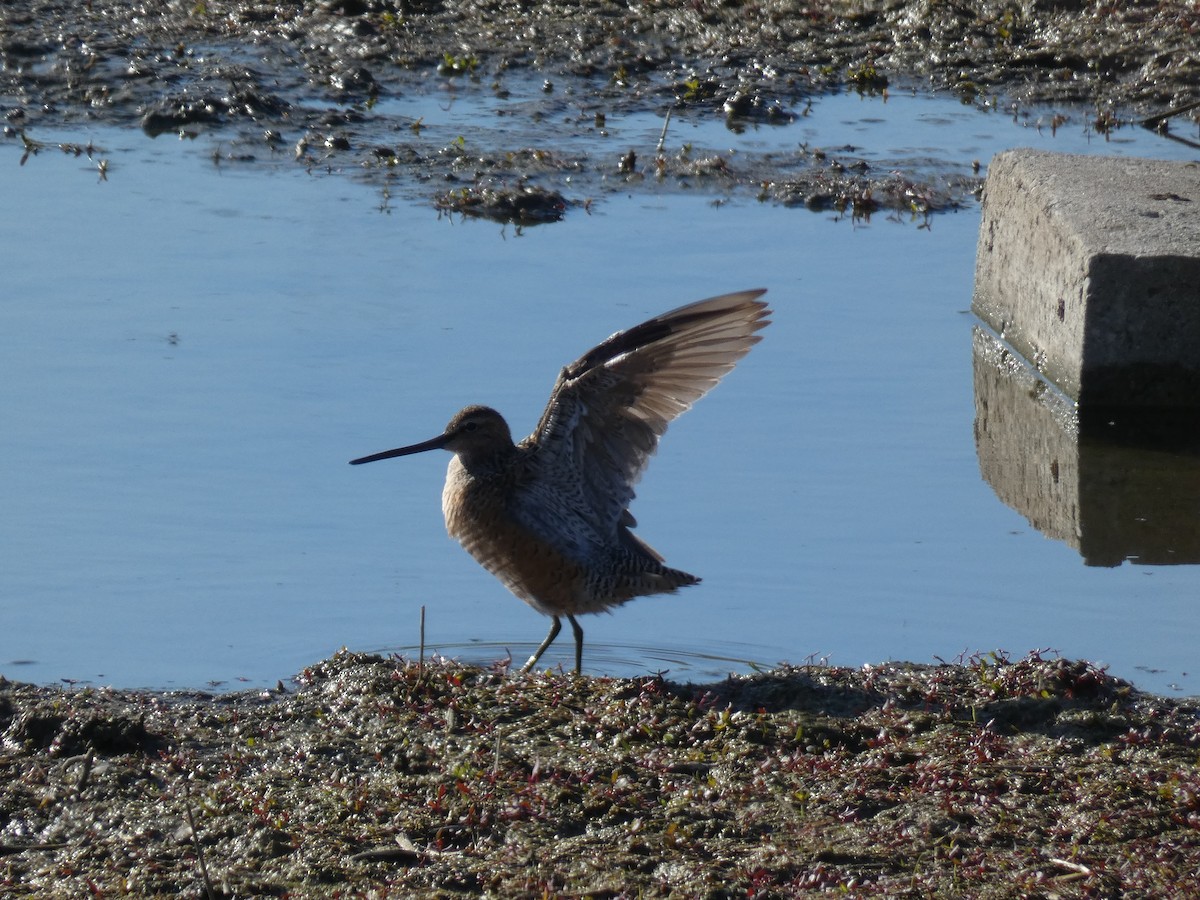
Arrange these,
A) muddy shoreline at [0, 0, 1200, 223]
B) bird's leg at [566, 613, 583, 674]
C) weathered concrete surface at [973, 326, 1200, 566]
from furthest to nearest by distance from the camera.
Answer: muddy shoreline at [0, 0, 1200, 223], weathered concrete surface at [973, 326, 1200, 566], bird's leg at [566, 613, 583, 674]

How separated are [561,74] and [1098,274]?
18.6 ft

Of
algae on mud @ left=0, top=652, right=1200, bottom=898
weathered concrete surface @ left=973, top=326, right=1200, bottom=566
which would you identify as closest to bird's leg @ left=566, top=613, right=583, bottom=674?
algae on mud @ left=0, top=652, right=1200, bottom=898

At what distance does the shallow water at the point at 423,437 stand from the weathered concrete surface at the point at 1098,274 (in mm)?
437

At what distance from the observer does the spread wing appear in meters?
5.26

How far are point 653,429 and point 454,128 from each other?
19.1 ft

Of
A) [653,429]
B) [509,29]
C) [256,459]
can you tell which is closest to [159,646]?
[256,459]

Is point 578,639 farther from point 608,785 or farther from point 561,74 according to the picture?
point 561,74

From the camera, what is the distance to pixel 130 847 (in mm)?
3779

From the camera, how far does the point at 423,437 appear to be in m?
6.43

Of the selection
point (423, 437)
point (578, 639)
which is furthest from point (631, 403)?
point (423, 437)

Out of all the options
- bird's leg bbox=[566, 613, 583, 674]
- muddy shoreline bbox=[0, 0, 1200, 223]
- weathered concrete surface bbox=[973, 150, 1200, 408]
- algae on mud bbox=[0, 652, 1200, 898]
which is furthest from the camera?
muddy shoreline bbox=[0, 0, 1200, 223]

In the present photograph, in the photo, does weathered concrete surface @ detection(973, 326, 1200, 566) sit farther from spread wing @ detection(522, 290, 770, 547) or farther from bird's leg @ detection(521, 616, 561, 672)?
bird's leg @ detection(521, 616, 561, 672)

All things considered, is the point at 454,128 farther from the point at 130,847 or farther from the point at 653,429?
the point at 130,847

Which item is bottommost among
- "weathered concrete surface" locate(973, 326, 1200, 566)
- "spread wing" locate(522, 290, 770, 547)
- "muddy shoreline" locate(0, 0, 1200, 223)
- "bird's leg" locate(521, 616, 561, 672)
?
"bird's leg" locate(521, 616, 561, 672)
